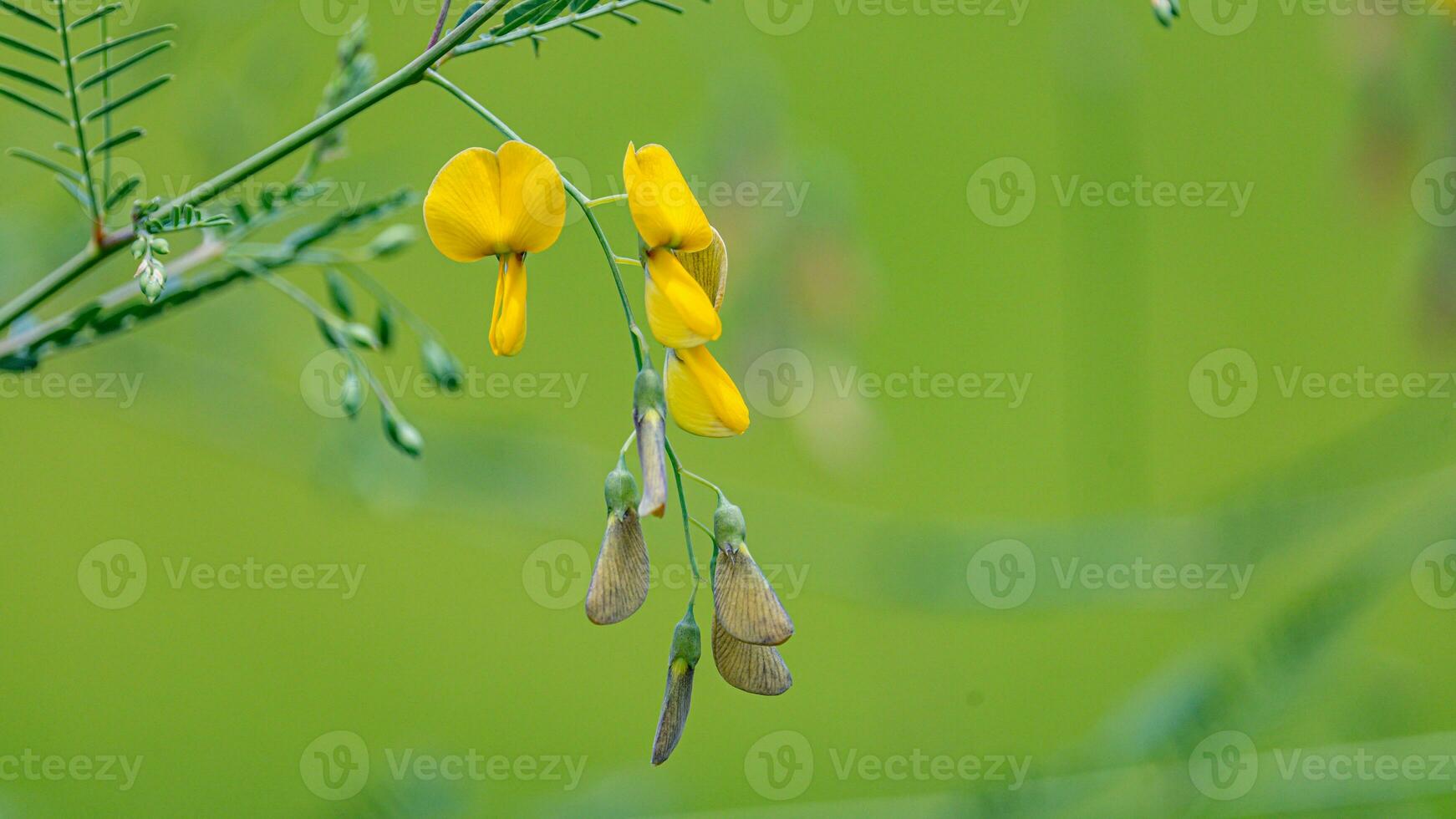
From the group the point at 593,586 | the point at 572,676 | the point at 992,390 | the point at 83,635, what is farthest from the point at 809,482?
the point at 593,586

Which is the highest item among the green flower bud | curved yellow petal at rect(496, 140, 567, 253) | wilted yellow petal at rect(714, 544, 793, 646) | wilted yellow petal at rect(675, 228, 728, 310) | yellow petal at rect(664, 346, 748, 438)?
curved yellow petal at rect(496, 140, 567, 253)

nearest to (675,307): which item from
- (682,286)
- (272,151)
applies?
(682,286)

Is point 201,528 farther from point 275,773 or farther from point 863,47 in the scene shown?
point 863,47

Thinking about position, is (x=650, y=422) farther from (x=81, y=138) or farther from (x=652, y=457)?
(x=81, y=138)

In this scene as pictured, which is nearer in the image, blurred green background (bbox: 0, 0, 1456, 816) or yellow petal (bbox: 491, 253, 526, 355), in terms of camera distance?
yellow petal (bbox: 491, 253, 526, 355)

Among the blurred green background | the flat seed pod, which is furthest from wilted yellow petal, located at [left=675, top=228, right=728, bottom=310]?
the blurred green background

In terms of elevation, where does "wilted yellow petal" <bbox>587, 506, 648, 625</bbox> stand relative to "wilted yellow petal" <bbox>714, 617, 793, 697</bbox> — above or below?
above

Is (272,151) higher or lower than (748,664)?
higher

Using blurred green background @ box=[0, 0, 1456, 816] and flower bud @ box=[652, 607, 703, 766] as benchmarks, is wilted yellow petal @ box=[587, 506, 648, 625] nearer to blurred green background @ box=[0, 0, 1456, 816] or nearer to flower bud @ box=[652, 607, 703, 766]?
flower bud @ box=[652, 607, 703, 766]
